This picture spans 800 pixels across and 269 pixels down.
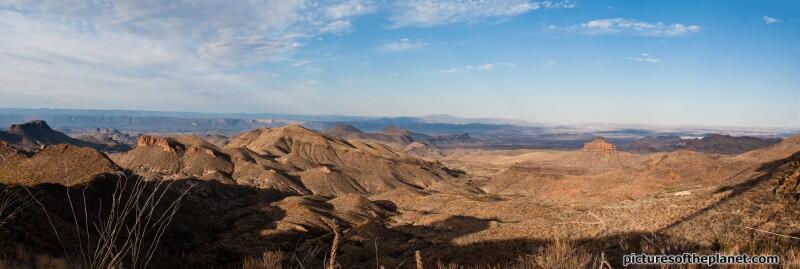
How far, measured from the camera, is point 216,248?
32.2 metres

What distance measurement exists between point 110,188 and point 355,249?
23.0 metres

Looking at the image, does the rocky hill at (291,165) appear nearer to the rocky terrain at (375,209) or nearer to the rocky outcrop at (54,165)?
the rocky terrain at (375,209)

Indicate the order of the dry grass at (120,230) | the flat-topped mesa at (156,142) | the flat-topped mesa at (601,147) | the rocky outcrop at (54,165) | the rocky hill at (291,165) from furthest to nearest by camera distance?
the flat-topped mesa at (601,147) → the flat-topped mesa at (156,142) → the rocky hill at (291,165) → the rocky outcrop at (54,165) → the dry grass at (120,230)

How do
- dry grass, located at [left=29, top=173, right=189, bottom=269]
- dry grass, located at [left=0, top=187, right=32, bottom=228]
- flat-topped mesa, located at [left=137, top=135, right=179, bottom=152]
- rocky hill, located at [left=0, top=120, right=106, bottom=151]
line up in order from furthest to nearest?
rocky hill, located at [left=0, top=120, right=106, bottom=151]
flat-topped mesa, located at [left=137, top=135, right=179, bottom=152]
dry grass, located at [left=0, top=187, right=32, bottom=228]
dry grass, located at [left=29, top=173, right=189, bottom=269]

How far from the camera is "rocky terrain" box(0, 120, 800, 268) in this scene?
446 inches

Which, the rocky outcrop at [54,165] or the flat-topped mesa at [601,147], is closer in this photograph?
the rocky outcrop at [54,165]

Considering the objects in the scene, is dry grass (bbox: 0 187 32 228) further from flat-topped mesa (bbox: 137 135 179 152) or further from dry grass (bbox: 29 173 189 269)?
flat-topped mesa (bbox: 137 135 179 152)

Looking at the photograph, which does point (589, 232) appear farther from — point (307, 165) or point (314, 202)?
point (307, 165)

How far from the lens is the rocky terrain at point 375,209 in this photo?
37.2 feet

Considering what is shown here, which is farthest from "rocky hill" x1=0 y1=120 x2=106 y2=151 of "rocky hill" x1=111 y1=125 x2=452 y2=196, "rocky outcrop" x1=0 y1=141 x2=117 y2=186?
"rocky outcrop" x1=0 y1=141 x2=117 y2=186

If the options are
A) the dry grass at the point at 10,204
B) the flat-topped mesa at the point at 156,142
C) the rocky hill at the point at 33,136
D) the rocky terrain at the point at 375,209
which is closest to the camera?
the dry grass at the point at 10,204

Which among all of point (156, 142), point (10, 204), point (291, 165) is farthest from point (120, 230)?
point (156, 142)

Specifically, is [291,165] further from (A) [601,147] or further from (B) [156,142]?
(A) [601,147]

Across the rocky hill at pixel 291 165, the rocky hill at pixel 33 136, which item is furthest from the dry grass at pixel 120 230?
the rocky hill at pixel 33 136
